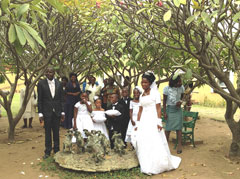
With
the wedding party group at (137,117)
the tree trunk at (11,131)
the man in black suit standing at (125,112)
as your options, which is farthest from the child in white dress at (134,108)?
the tree trunk at (11,131)

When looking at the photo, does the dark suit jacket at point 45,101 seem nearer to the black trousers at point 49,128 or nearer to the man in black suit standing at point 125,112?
the black trousers at point 49,128

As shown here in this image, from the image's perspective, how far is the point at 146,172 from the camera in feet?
17.1

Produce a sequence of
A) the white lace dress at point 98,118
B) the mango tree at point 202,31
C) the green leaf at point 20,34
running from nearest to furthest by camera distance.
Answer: the green leaf at point 20,34 < the mango tree at point 202,31 < the white lace dress at point 98,118

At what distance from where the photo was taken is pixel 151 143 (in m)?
5.36

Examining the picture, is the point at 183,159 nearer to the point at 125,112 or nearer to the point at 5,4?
the point at 125,112

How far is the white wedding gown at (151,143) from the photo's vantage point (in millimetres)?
5285

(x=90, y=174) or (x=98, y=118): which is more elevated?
(x=98, y=118)

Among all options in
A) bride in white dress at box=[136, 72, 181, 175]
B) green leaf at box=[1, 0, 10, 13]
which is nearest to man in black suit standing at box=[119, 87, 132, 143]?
bride in white dress at box=[136, 72, 181, 175]

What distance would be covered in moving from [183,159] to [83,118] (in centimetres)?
274

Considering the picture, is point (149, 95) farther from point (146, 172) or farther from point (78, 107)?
point (78, 107)

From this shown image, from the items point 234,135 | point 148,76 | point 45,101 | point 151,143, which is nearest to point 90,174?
point 151,143

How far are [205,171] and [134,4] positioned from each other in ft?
12.3

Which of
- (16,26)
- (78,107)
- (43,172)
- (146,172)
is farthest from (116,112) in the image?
(16,26)

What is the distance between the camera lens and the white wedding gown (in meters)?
5.29
